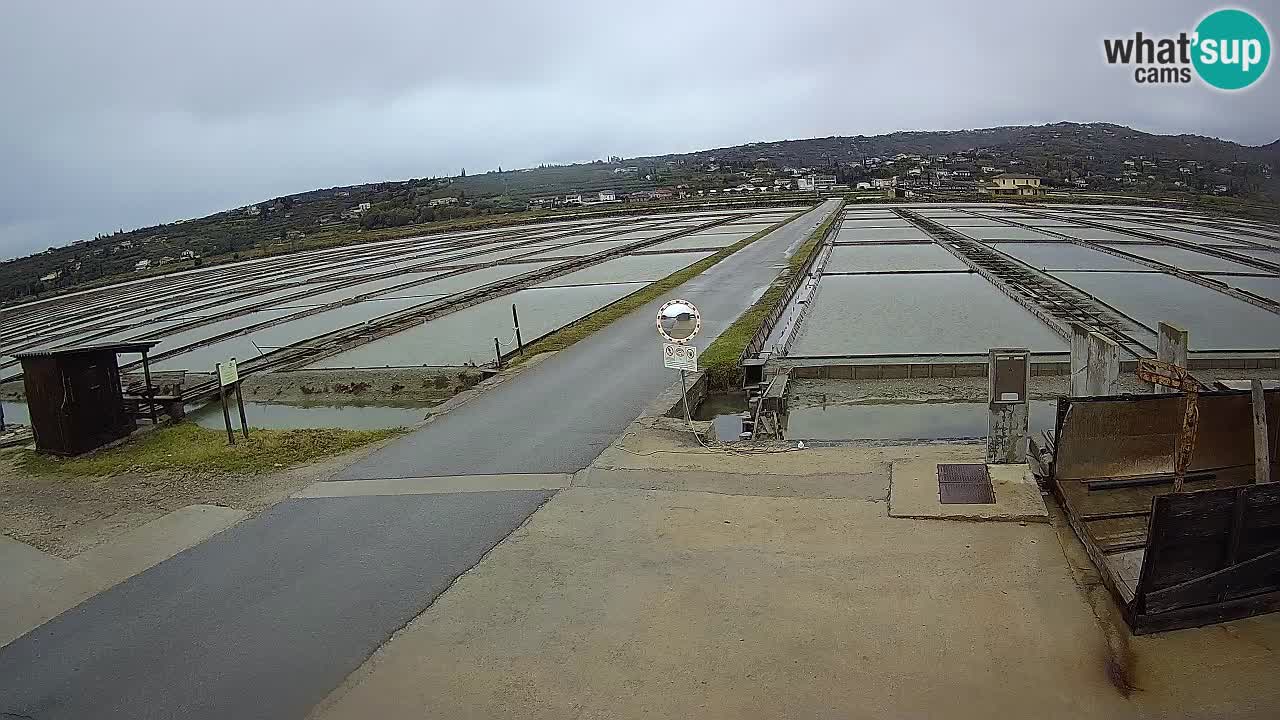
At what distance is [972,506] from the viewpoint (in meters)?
5.88

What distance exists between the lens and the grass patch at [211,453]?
28.5ft

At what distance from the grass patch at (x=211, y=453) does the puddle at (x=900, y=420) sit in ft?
17.3

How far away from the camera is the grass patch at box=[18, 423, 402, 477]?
8.70m

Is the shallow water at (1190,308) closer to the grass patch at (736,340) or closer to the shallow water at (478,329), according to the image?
the grass patch at (736,340)

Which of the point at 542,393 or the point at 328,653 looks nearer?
the point at 328,653

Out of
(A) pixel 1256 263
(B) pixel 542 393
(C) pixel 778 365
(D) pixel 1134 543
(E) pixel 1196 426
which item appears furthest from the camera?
(A) pixel 1256 263

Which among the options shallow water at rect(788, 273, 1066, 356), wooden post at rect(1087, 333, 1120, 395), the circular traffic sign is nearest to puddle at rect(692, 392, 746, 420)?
shallow water at rect(788, 273, 1066, 356)

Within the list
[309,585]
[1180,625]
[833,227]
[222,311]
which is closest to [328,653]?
[309,585]

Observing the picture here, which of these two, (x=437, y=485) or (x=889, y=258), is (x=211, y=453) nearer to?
(x=437, y=485)

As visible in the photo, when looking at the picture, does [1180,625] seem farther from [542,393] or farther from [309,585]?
[542,393]

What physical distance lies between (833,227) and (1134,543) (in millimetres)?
36019

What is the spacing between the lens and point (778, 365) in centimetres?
1201

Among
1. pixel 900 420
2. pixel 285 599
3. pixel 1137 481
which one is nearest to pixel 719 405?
pixel 900 420

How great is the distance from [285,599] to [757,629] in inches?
129
